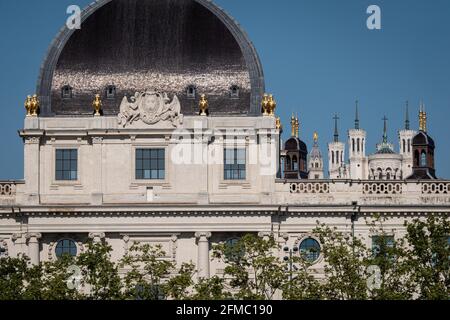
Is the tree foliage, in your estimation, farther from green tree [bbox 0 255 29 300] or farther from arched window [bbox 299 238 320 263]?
arched window [bbox 299 238 320 263]

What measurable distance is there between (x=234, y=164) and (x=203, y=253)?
6109mm

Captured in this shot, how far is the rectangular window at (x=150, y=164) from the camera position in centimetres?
11369

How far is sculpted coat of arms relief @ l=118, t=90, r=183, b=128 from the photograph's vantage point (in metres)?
113

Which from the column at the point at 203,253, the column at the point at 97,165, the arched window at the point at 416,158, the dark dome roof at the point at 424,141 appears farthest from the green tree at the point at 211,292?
the arched window at the point at 416,158

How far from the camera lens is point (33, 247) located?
11175cm

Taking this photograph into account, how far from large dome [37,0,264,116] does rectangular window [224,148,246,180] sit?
2.42 meters

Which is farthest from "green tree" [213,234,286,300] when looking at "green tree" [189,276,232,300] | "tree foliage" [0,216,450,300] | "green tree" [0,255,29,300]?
"green tree" [0,255,29,300]

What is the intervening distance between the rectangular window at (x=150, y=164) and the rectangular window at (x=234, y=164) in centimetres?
379

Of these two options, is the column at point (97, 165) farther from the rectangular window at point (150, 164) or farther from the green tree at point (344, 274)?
the green tree at point (344, 274)
